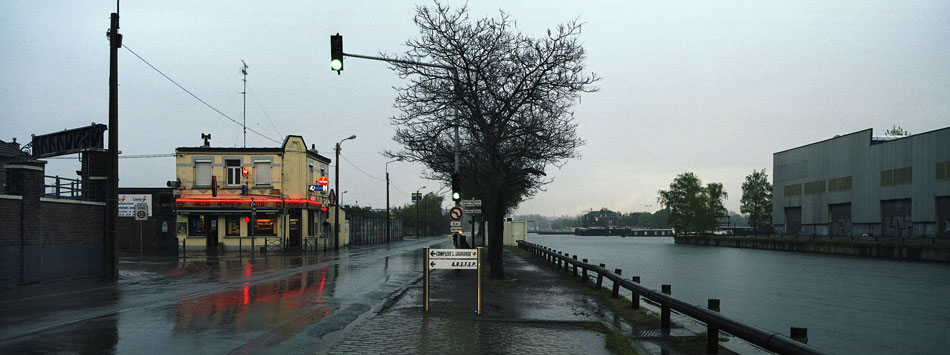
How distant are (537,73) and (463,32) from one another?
2.58 metres

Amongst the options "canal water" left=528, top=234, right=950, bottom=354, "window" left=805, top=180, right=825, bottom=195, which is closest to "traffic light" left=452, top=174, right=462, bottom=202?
"canal water" left=528, top=234, right=950, bottom=354

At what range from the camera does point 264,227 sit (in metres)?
50.1

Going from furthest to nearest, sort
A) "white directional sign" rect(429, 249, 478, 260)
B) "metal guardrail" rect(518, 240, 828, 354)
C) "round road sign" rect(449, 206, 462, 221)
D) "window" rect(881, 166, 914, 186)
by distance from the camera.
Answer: "window" rect(881, 166, 914, 186) < "round road sign" rect(449, 206, 462, 221) < "white directional sign" rect(429, 249, 478, 260) < "metal guardrail" rect(518, 240, 828, 354)

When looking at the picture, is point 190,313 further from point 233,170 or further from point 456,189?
point 233,170

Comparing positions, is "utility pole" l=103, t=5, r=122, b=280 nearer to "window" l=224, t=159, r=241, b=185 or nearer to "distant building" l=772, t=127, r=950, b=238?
"window" l=224, t=159, r=241, b=185

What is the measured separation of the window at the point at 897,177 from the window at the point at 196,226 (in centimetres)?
5715

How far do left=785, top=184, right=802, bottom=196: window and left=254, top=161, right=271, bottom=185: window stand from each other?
59.2m

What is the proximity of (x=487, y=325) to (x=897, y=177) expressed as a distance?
6187 cm

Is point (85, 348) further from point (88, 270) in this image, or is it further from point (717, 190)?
point (717, 190)

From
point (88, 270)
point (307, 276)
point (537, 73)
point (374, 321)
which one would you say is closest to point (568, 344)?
point (374, 321)

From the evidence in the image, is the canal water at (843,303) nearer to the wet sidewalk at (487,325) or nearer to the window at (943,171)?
the wet sidewalk at (487,325)

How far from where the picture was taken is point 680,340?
399 inches

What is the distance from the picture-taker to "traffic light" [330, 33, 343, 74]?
15102 mm

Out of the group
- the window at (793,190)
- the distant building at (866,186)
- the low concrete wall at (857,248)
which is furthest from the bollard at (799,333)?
the window at (793,190)
